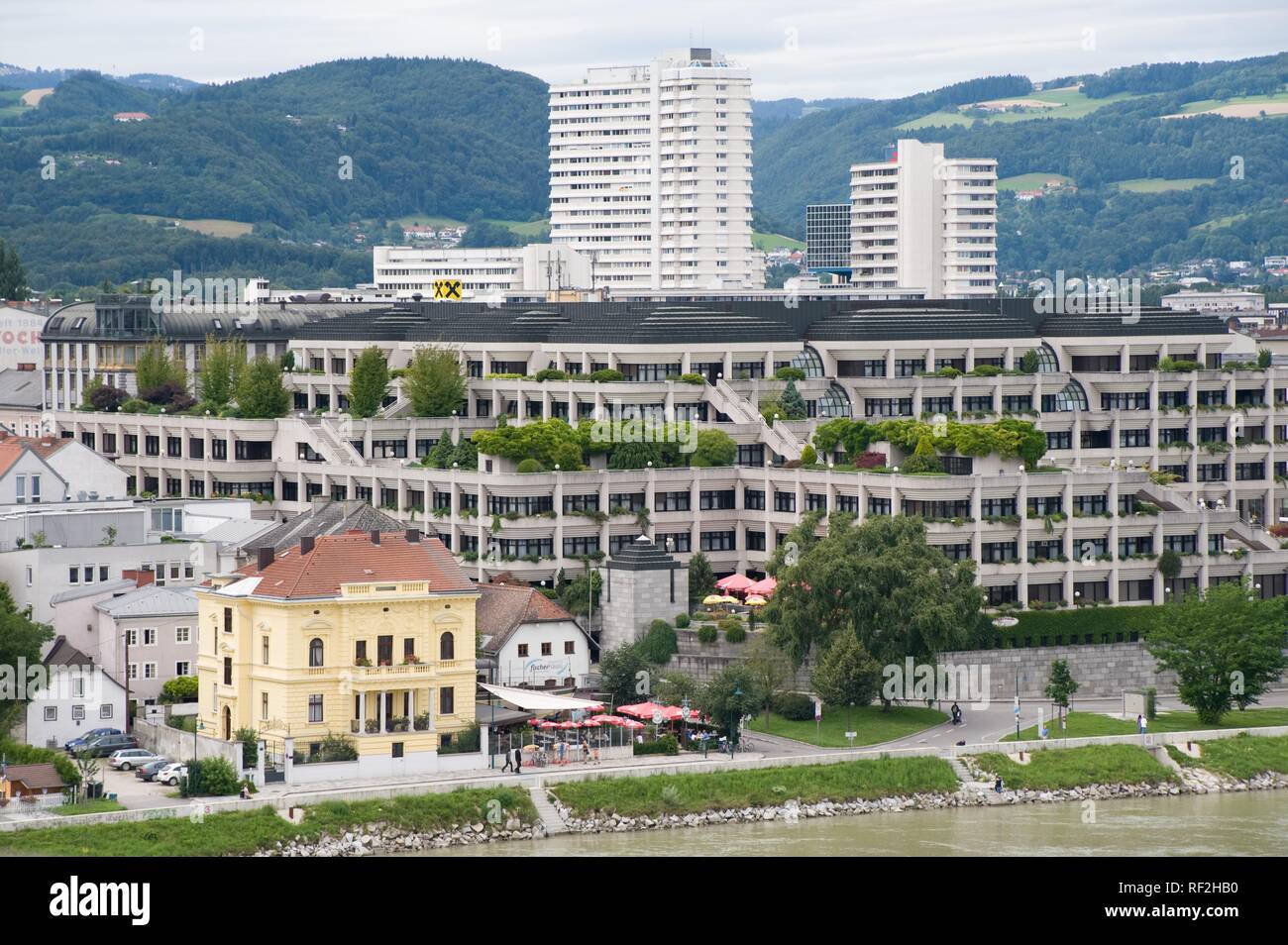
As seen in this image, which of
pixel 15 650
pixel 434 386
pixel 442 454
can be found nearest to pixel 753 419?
pixel 442 454

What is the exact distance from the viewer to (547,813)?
268ft

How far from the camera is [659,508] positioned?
116 m

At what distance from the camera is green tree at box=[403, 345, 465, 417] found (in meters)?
131

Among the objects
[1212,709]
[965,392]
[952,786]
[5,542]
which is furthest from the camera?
[965,392]

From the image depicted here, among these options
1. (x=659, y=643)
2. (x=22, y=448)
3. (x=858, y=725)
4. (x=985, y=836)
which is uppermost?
(x=22, y=448)

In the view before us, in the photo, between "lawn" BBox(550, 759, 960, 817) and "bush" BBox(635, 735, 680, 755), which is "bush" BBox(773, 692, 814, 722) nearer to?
"lawn" BBox(550, 759, 960, 817)

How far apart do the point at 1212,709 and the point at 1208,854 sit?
1901cm

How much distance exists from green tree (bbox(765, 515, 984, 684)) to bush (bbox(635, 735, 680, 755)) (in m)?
9.39

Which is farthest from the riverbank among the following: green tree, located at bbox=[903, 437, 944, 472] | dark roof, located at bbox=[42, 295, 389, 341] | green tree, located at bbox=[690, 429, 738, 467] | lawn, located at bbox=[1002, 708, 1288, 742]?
dark roof, located at bbox=[42, 295, 389, 341]

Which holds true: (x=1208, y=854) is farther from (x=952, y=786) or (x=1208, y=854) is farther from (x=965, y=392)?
(x=965, y=392)

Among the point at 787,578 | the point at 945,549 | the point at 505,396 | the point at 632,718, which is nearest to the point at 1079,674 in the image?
the point at 945,549

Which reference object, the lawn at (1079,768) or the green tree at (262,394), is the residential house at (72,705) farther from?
the green tree at (262,394)

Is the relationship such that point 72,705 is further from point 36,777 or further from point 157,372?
point 157,372

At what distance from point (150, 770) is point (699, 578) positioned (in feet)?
109
